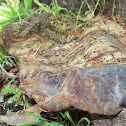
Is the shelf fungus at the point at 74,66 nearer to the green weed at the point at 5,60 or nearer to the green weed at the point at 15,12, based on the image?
the green weed at the point at 5,60

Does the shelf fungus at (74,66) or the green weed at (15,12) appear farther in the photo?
the green weed at (15,12)

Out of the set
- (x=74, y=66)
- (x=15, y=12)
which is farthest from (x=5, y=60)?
(x=74, y=66)

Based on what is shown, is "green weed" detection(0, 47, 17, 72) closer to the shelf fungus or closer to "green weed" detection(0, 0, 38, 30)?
the shelf fungus

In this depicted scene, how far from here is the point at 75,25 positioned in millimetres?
2229

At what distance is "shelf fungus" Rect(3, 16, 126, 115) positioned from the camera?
46.5 inches

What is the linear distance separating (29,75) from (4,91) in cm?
61

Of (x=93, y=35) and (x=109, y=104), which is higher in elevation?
(x=93, y=35)

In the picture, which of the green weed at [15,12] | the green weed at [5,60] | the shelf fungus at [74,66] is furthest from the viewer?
the green weed at [15,12]

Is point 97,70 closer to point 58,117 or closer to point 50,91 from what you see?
point 50,91

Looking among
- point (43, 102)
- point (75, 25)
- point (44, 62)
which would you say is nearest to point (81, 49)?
point (44, 62)

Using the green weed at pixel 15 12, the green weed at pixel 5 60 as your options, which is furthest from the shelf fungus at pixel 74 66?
the green weed at pixel 15 12

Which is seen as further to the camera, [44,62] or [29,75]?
[44,62]

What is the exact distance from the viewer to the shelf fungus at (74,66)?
3.87 ft

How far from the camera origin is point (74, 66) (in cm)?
147
